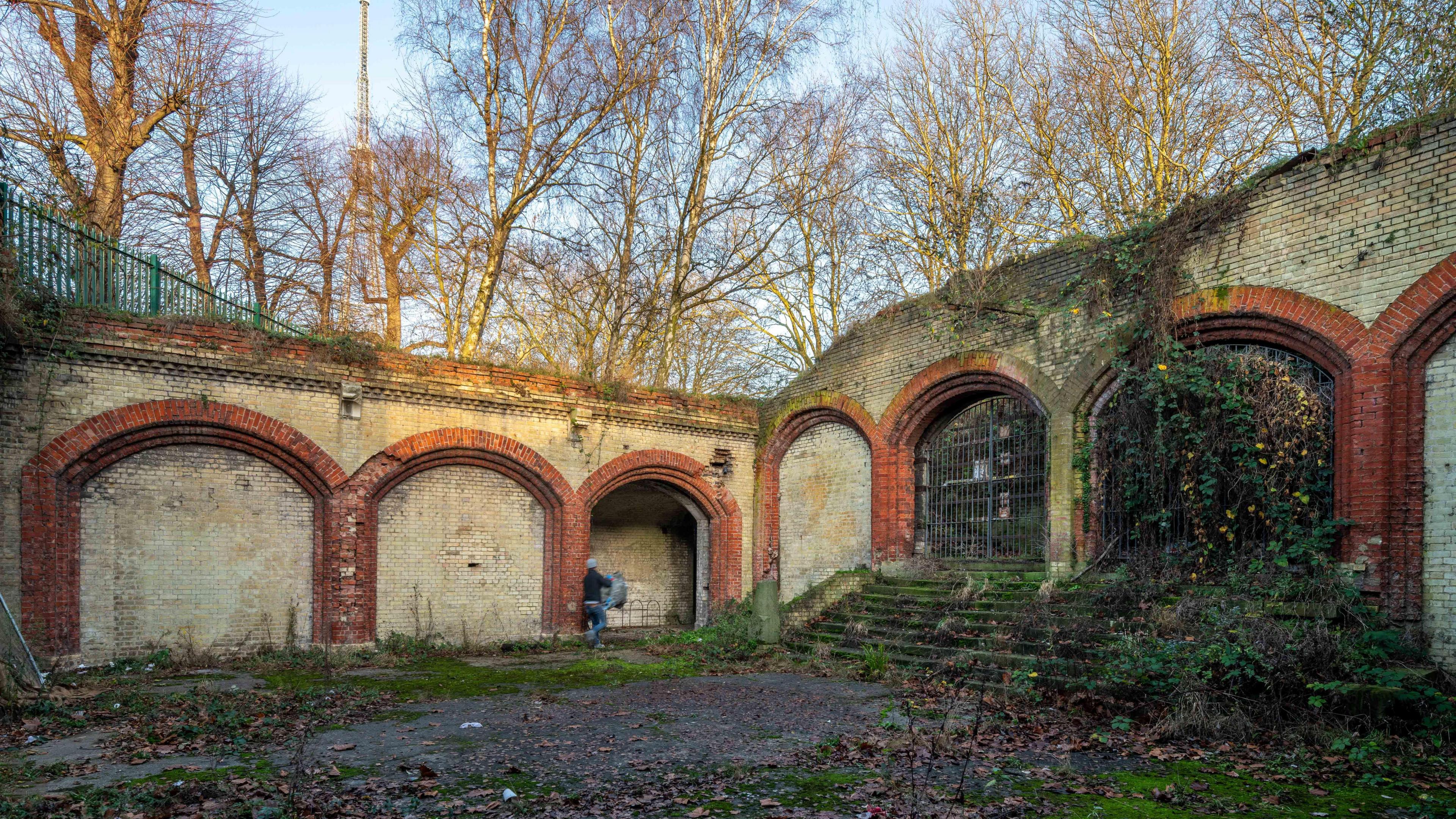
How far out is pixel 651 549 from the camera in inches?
698

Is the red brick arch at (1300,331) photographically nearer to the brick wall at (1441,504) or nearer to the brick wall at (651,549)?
the brick wall at (1441,504)

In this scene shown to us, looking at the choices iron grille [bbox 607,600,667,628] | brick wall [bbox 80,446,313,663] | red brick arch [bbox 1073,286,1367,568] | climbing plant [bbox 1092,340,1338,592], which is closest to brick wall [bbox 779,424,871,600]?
iron grille [bbox 607,600,667,628]

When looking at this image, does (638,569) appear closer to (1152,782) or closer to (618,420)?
(618,420)

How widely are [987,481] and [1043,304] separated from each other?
2785mm

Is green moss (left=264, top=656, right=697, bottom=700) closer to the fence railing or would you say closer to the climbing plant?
the fence railing

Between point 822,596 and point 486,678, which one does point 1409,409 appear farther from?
point 486,678

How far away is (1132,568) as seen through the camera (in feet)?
32.3

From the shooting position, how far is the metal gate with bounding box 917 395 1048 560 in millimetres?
12086

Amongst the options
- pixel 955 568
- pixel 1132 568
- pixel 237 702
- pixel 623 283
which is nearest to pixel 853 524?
pixel 955 568

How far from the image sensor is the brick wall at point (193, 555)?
410 inches

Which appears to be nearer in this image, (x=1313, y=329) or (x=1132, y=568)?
(x=1313, y=329)

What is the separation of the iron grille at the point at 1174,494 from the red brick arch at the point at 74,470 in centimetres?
1083

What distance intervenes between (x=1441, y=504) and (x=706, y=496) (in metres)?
10.8

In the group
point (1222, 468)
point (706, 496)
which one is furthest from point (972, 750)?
point (706, 496)
